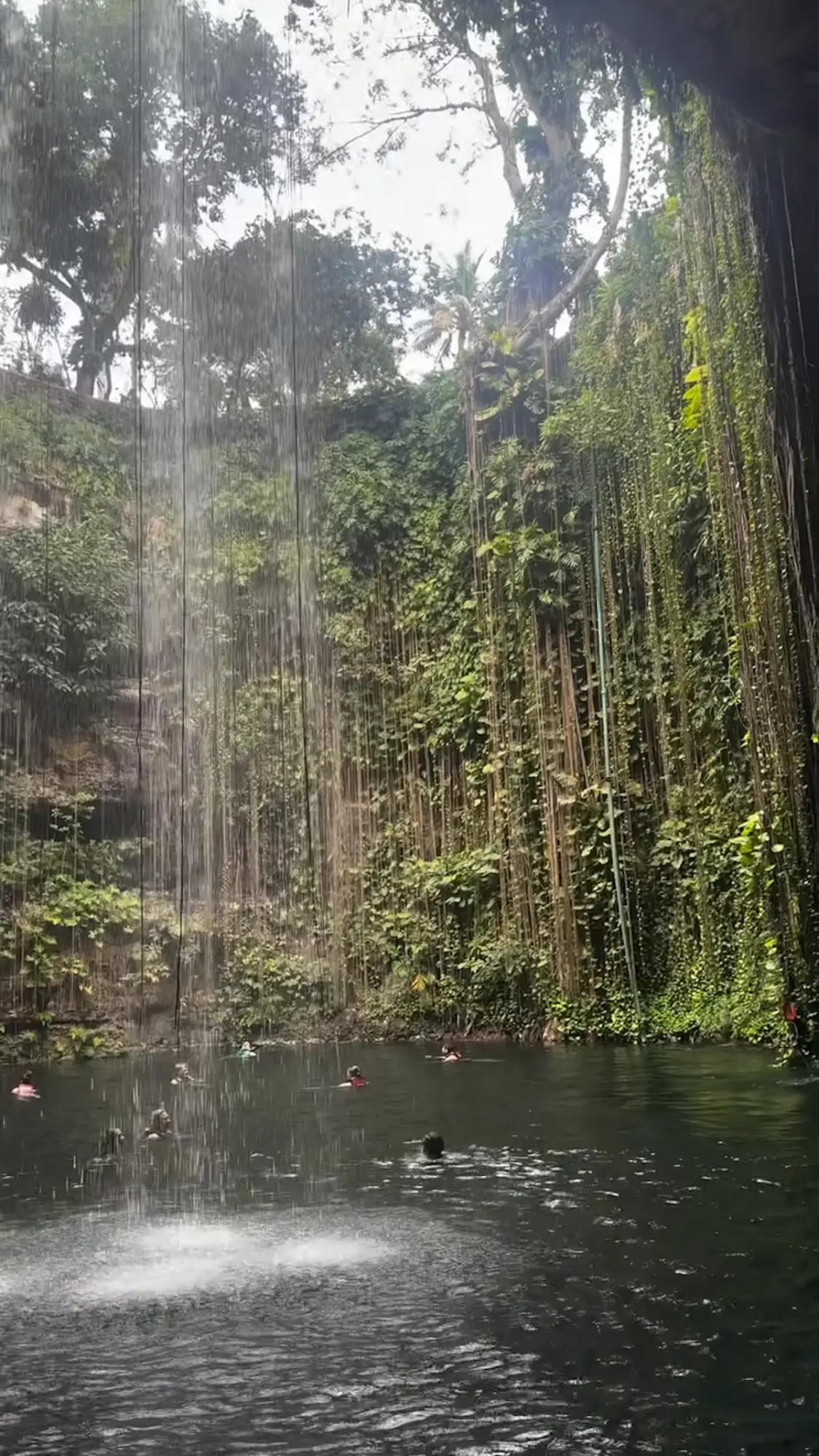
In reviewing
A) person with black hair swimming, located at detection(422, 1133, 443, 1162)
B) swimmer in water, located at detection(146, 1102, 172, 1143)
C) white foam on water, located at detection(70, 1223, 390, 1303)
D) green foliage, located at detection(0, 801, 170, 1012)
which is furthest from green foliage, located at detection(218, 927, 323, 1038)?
white foam on water, located at detection(70, 1223, 390, 1303)

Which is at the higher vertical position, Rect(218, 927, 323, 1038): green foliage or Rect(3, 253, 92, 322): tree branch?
Rect(3, 253, 92, 322): tree branch

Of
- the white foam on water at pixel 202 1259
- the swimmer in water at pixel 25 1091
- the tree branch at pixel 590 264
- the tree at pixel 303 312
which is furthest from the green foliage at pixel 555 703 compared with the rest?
the white foam on water at pixel 202 1259

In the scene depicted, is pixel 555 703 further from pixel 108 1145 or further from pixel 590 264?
pixel 108 1145

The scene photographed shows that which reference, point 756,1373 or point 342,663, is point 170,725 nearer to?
point 342,663

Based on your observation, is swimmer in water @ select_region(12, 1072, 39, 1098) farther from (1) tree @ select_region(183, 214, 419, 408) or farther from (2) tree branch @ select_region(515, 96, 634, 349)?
(1) tree @ select_region(183, 214, 419, 408)

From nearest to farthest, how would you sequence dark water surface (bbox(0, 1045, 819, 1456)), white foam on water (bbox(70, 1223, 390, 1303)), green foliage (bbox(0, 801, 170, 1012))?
dark water surface (bbox(0, 1045, 819, 1456))
white foam on water (bbox(70, 1223, 390, 1303))
green foliage (bbox(0, 801, 170, 1012))

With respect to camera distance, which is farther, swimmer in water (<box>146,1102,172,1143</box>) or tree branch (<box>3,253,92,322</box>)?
tree branch (<box>3,253,92,322</box>)

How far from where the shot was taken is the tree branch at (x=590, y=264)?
51.6 feet

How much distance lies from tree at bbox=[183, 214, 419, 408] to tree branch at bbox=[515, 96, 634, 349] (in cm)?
276

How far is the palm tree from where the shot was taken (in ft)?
57.4

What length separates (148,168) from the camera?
18.2m

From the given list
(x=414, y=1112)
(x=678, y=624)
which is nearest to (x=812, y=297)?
(x=414, y=1112)

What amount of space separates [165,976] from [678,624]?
808 centimetres

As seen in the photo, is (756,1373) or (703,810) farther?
(703,810)
